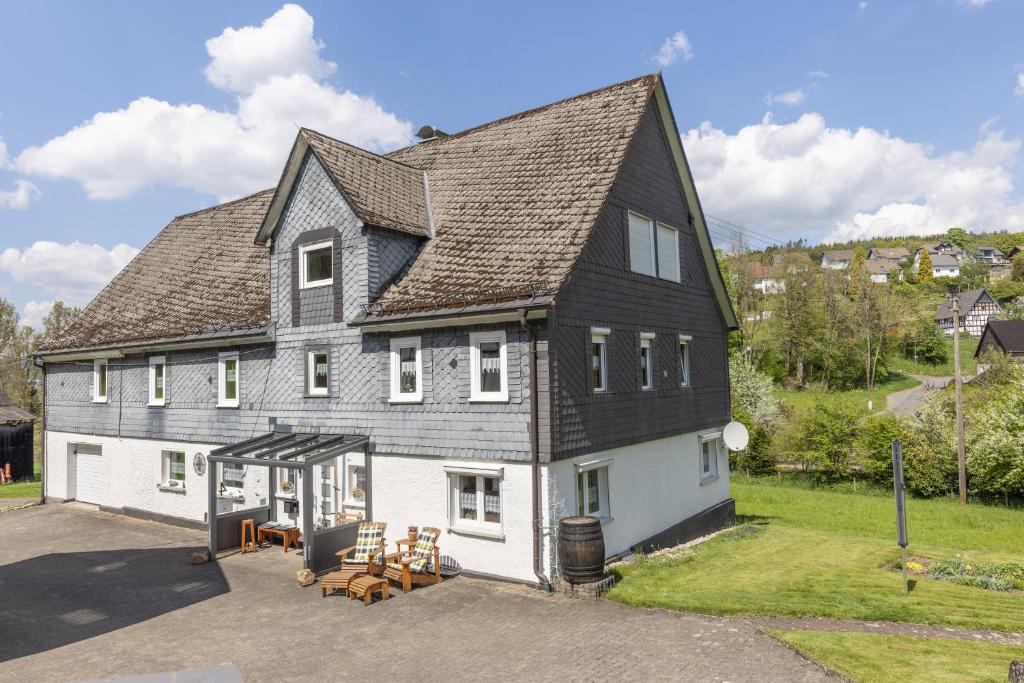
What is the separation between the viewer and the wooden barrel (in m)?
12.0

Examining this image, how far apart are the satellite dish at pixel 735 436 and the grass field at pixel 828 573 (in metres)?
2.51

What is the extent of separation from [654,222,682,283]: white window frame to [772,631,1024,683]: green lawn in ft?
33.1

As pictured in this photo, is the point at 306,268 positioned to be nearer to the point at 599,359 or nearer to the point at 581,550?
the point at 599,359

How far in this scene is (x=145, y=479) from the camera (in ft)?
68.3

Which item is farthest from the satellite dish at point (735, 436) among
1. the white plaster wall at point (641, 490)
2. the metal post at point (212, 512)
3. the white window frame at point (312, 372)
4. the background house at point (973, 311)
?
the background house at point (973, 311)

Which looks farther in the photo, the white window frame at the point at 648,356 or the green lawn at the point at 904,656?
the white window frame at the point at 648,356

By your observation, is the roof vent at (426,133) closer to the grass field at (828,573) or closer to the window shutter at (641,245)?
the window shutter at (641,245)

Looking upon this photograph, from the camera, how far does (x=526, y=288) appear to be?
12.7m

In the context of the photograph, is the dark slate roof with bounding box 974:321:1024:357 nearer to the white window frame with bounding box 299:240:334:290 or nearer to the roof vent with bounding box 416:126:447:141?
the roof vent with bounding box 416:126:447:141

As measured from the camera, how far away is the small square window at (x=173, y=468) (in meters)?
20.2

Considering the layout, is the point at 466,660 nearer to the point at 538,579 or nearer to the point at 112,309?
the point at 538,579

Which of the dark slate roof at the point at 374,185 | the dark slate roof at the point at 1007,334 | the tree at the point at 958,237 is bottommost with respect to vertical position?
the dark slate roof at the point at 1007,334

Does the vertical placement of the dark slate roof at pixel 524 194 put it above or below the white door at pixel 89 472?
above

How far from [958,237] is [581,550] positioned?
19747 centimetres
